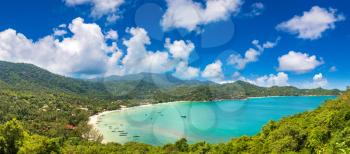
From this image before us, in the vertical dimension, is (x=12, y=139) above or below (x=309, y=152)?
above

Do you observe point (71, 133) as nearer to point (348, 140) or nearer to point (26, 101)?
point (26, 101)

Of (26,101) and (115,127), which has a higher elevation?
(26,101)

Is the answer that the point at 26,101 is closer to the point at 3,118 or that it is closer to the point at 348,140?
the point at 3,118

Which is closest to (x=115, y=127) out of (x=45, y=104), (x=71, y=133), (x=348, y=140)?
(x=71, y=133)

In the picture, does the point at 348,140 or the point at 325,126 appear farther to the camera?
the point at 325,126

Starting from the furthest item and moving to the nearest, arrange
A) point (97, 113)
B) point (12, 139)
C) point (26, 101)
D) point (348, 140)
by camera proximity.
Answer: point (97, 113), point (26, 101), point (12, 139), point (348, 140)

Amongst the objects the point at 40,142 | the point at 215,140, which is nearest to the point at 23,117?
the point at 215,140

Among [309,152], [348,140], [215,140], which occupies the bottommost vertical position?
[215,140]

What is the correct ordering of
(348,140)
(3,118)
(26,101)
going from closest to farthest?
(348,140) < (3,118) < (26,101)

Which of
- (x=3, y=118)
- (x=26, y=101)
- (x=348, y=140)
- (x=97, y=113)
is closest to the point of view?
(x=348, y=140)
